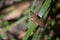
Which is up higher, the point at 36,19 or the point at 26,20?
the point at 36,19

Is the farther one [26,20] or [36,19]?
[26,20]

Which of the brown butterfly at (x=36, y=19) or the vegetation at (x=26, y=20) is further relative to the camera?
the vegetation at (x=26, y=20)

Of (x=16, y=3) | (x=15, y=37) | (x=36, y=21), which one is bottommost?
(x=15, y=37)

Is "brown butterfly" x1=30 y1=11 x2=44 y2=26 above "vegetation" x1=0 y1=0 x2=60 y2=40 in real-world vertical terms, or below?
above

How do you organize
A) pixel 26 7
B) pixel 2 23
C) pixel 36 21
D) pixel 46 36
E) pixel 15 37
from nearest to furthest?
pixel 36 21
pixel 46 36
pixel 15 37
pixel 2 23
pixel 26 7

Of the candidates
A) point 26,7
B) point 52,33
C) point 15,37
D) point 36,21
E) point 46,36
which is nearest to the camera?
point 36,21

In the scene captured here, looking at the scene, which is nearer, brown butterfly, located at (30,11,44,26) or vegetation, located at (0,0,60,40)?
brown butterfly, located at (30,11,44,26)

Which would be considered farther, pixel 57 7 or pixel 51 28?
pixel 57 7

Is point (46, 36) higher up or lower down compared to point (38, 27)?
lower down

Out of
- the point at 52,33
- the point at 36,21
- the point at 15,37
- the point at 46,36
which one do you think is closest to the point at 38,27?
the point at 36,21

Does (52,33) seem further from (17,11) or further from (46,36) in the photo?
(17,11)

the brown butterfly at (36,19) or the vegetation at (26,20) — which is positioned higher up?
the brown butterfly at (36,19)
